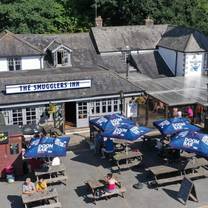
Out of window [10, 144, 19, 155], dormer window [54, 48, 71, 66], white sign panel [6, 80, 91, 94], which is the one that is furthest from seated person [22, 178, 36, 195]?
dormer window [54, 48, 71, 66]

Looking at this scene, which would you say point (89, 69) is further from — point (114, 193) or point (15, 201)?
point (15, 201)

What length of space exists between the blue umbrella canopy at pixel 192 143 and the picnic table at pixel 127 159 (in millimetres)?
2833

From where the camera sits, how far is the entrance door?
2859cm

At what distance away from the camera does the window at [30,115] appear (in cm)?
2761

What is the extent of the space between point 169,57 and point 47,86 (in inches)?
584

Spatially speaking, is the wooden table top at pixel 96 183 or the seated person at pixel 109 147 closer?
the wooden table top at pixel 96 183

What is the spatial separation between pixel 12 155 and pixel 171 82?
16.9m

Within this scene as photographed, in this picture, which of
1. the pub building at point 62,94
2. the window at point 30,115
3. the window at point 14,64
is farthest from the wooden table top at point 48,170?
the window at point 14,64

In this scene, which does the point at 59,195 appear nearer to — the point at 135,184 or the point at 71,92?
the point at 135,184

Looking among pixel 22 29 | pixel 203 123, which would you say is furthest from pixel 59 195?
pixel 22 29

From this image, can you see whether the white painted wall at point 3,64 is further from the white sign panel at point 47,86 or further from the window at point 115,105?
the window at point 115,105

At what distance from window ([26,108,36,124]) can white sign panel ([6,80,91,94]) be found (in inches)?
49.5

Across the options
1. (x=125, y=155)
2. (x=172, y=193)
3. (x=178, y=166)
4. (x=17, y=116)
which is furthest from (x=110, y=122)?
(x=17, y=116)

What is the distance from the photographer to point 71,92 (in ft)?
92.7
